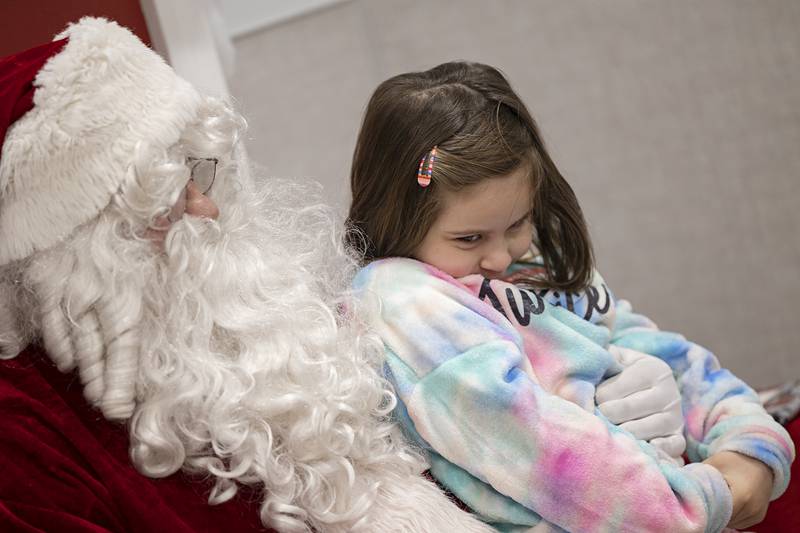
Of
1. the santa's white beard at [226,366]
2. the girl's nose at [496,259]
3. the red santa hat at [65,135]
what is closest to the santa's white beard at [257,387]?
the santa's white beard at [226,366]

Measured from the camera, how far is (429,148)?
4.33 feet

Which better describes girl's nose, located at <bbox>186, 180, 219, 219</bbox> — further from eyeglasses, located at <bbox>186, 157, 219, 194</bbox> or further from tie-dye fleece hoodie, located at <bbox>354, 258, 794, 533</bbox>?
tie-dye fleece hoodie, located at <bbox>354, 258, 794, 533</bbox>

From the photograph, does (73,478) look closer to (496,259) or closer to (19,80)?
(19,80)

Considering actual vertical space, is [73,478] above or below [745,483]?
above

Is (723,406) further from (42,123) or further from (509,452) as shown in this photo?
(42,123)

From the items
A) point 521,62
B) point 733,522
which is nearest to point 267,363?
point 733,522

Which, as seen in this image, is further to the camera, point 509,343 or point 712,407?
point 712,407

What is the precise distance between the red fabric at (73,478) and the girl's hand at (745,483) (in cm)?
71

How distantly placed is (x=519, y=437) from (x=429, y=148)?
1.50ft

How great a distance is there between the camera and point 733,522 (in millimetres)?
1327

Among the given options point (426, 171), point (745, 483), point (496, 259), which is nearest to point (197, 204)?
point (426, 171)

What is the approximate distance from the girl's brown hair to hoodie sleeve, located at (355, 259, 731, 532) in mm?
151

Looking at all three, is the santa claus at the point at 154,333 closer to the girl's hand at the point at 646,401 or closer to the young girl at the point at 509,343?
the young girl at the point at 509,343

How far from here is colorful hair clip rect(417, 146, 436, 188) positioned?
1.31 meters
